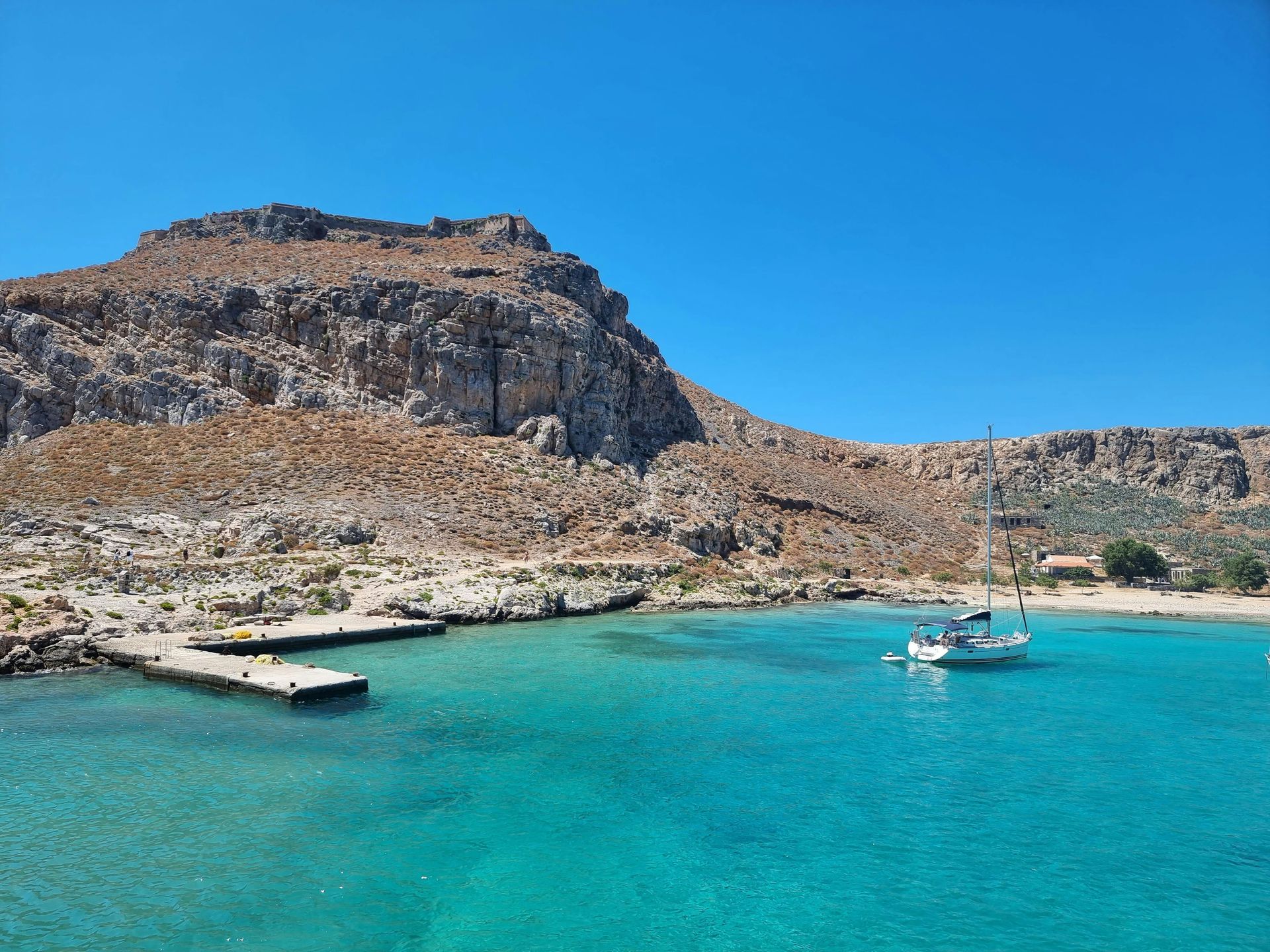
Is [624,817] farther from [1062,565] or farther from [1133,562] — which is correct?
[1133,562]

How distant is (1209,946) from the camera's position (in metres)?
9.55

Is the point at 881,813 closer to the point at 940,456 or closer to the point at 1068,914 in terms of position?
the point at 1068,914

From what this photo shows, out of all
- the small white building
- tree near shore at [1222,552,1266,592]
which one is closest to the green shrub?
tree near shore at [1222,552,1266,592]

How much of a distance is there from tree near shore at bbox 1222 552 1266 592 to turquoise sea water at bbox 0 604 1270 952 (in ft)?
137

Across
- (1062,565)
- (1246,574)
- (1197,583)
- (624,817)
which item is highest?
(1062,565)

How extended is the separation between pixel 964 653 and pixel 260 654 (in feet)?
84.2

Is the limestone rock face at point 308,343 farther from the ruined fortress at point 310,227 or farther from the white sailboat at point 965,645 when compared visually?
the white sailboat at point 965,645

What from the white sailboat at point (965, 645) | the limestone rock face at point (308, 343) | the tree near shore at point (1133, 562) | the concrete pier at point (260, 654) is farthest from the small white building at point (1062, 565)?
the concrete pier at point (260, 654)

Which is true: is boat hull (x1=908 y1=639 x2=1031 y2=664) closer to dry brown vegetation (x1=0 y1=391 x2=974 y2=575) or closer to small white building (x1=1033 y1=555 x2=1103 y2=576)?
dry brown vegetation (x1=0 y1=391 x2=974 y2=575)

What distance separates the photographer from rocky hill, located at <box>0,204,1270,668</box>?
120 ft

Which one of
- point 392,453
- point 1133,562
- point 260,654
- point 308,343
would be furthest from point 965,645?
point 308,343

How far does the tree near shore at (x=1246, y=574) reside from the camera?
56.8 metres

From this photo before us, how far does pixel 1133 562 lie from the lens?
204 ft

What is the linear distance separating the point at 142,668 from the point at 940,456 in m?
88.7
